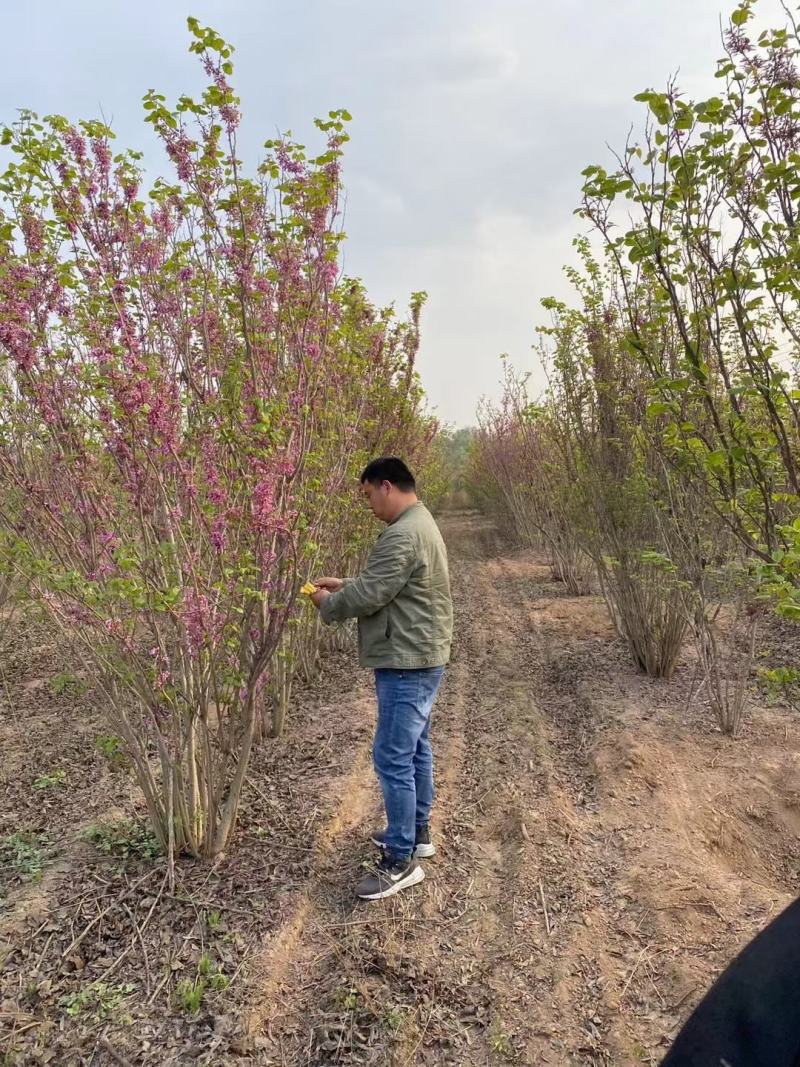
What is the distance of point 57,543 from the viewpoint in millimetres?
3045

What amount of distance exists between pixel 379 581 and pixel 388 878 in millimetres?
1410

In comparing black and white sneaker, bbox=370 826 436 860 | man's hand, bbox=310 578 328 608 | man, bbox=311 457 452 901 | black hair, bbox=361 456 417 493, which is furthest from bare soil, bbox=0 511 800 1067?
black hair, bbox=361 456 417 493

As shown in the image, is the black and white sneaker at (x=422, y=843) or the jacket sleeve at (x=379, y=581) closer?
the jacket sleeve at (x=379, y=581)

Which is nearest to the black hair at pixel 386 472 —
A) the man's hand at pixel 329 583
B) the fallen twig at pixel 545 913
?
the man's hand at pixel 329 583

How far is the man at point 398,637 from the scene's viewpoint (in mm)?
2959

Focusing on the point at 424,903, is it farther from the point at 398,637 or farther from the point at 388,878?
the point at 398,637

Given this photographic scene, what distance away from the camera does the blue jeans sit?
9.86 feet

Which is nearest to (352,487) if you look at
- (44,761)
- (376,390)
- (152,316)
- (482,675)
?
(376,390)

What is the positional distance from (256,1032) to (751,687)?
4.46 metres

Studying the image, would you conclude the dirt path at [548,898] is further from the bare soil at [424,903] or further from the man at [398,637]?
the man at [398,637]

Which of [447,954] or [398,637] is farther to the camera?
[398,637]

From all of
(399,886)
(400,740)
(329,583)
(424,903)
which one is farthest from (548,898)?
(329,583)

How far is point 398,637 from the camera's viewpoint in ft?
9.81

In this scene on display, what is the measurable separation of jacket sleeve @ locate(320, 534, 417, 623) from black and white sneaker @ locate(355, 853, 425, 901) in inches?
48.8
